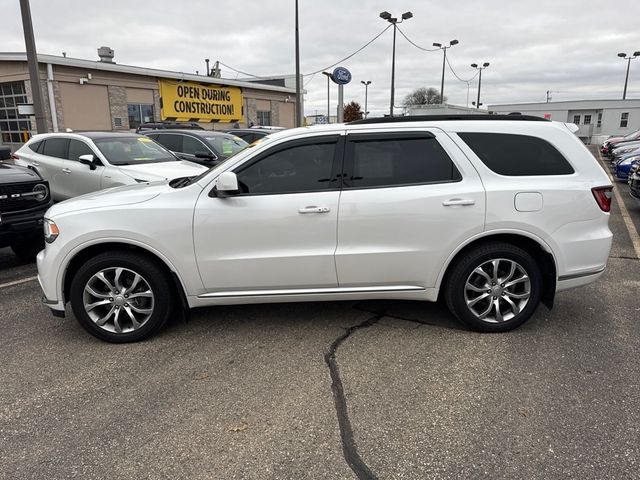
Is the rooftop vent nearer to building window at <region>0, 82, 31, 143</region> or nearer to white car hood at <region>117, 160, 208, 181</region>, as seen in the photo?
building window at <region>0, 82, 31, 143</region>

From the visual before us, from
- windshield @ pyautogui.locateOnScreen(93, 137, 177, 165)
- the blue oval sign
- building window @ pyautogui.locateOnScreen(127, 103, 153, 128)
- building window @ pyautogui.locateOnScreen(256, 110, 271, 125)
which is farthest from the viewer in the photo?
building window @ pyautogui.locateOnScreen(256, 110, 271, 125)

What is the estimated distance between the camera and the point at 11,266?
6.57m

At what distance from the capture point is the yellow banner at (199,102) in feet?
80.4

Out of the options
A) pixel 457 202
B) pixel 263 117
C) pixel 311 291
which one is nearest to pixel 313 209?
pixel 311 291

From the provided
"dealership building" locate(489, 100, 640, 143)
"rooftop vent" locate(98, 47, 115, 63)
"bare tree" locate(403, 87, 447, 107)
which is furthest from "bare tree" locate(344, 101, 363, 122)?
"rooftop vent" locate(98, 47, 115, 63)

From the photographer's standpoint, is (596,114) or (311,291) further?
(596,114)

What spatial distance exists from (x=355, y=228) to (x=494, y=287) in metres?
1.24

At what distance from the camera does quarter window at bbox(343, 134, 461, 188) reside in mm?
3914

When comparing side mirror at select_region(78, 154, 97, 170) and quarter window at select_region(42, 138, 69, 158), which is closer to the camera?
side mirror at select_region(78, 154, 97, 170)

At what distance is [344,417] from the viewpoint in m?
2.97

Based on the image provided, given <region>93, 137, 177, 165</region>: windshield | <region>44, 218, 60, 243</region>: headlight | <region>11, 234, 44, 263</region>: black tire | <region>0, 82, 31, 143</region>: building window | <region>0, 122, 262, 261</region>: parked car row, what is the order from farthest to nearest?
<region>0, 82, 31, 143</region>: building window < <region>93, 137, 177, 165</region>: windshield < <region>11, 234, 44, 263</region>: black tire < <region>0, 122, 262, 261</region>: parked car row < <region>44, 218, 60, 243</region>: headlight

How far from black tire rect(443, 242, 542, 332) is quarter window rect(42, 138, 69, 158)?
7718 millimetres

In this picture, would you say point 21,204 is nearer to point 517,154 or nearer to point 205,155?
point 205,155

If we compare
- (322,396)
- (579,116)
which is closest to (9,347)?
(322,396)
